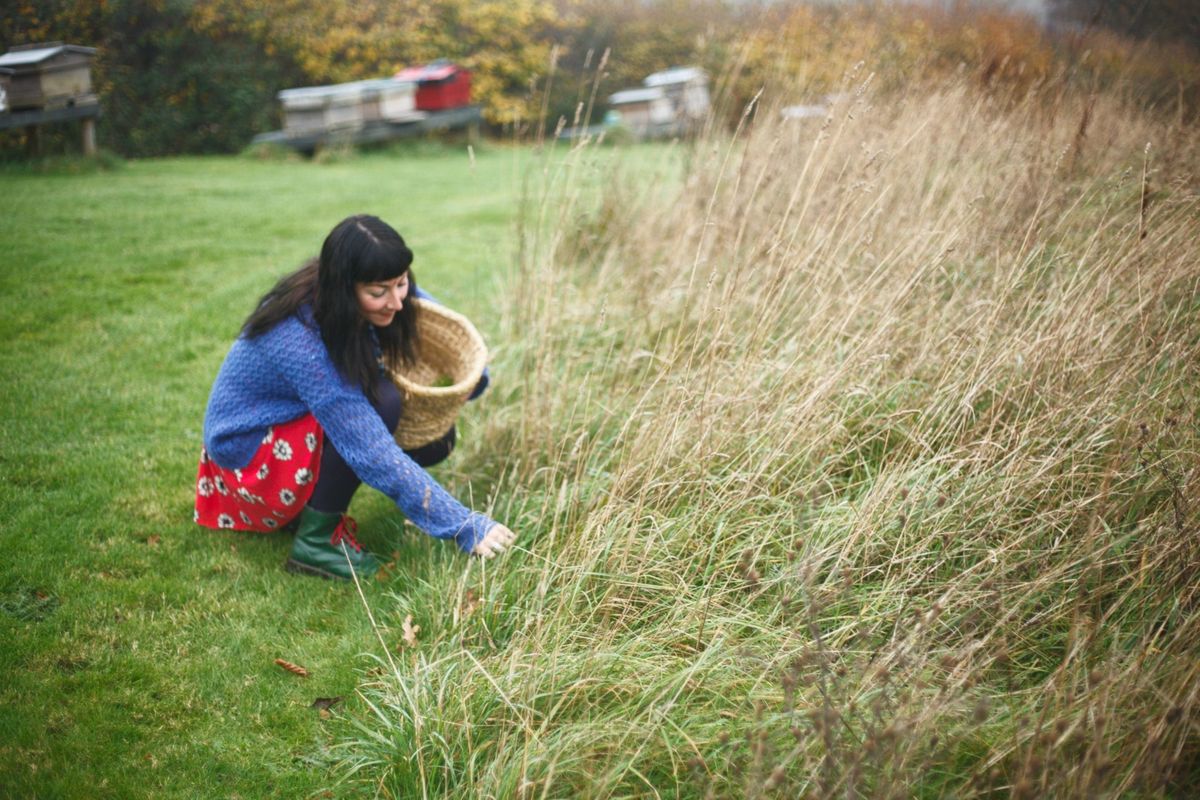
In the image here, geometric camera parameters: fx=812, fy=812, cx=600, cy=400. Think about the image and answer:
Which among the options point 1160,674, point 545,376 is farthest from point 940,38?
point 1160,674

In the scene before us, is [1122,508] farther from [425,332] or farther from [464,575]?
[425,332]

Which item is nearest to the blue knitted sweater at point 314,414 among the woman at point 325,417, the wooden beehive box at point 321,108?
the woman at point 325,417

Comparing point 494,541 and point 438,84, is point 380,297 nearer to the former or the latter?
point 494,541

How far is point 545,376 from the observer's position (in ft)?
9.93

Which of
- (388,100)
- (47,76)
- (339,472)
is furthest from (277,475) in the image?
(388,100)

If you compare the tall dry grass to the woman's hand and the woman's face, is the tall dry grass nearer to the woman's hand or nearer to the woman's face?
the woman's hand

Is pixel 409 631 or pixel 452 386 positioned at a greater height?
pixel 452 386

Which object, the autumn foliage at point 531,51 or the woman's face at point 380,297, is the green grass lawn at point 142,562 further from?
the autumn foliage at point 531,51

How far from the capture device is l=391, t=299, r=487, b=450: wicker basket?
9.27ft

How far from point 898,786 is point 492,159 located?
11837 mm

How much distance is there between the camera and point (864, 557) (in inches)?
82.6

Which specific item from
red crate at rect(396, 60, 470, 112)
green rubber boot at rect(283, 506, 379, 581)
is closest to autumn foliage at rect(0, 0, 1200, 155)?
red crate at rect(396, 60, 470, 112)

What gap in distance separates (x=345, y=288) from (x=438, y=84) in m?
11.5

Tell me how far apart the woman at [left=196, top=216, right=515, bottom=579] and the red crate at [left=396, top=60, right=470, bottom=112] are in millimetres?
10985
